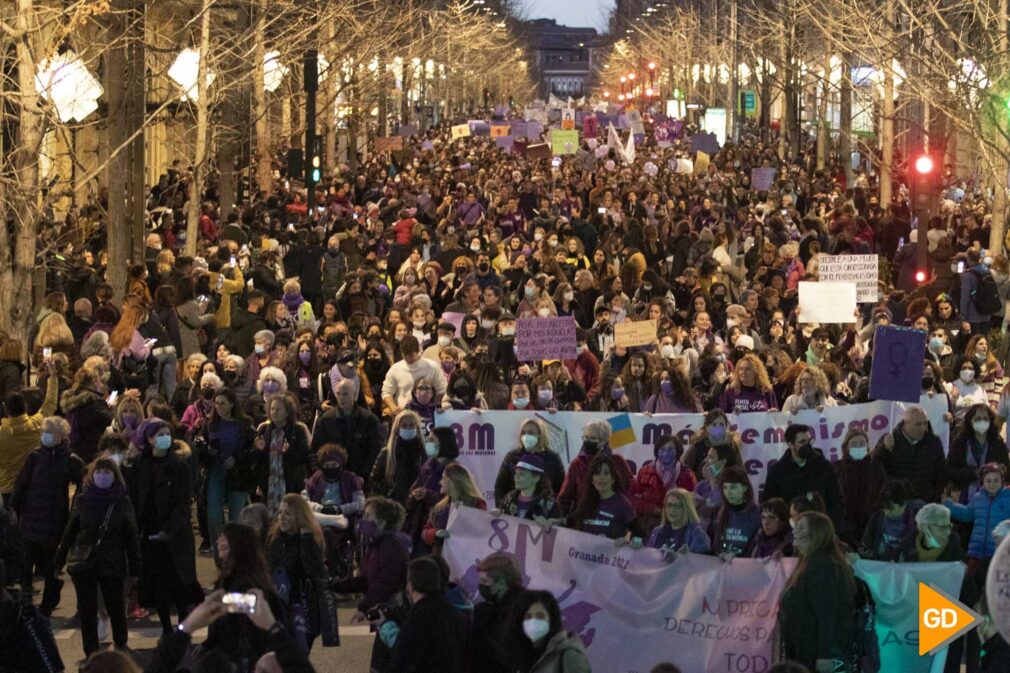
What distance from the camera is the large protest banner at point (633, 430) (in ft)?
46.1

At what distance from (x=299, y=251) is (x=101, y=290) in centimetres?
539

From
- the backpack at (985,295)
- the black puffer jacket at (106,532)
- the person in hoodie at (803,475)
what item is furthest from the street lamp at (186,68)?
the person in hoodie at (803,475)

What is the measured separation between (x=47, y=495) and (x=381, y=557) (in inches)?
123

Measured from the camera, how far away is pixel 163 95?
151 feet

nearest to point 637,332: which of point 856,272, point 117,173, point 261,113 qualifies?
point 856,272

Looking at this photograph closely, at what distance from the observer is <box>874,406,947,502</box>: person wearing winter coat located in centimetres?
1308

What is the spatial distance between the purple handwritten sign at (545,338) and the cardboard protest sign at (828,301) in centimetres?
321

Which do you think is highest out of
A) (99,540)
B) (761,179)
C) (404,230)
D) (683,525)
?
(761,179)

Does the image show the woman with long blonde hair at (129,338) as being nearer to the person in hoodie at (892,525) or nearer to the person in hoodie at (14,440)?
the person in hoodie at (14,440)

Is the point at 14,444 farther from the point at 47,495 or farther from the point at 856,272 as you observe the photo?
the point at 856,272

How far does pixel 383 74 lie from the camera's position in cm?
4966

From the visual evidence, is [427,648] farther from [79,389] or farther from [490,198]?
[490,198]

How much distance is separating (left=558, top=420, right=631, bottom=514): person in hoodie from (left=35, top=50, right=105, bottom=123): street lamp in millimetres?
6557

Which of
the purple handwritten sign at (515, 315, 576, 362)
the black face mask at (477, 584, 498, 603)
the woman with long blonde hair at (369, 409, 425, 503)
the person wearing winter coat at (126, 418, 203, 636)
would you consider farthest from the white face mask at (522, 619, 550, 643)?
the purple handwritten sign at (515, 315, 576, 362)
